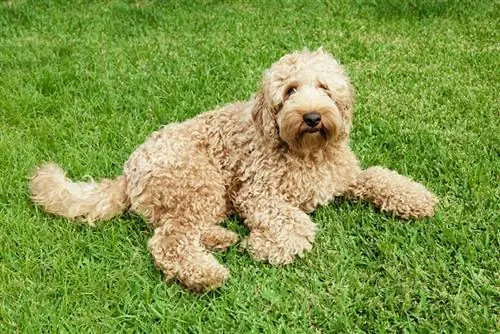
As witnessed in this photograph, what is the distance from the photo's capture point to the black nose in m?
3.58

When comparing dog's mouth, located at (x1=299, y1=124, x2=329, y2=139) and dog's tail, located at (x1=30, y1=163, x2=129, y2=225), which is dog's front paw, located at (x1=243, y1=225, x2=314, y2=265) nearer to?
dog's mouth, located at (x1=299, y1=124, x2=329, y2=139)

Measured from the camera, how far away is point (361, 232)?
3.82m

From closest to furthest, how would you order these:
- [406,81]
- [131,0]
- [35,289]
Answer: [35,289]
[406,81]
[131,0]

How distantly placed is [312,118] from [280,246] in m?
0.71

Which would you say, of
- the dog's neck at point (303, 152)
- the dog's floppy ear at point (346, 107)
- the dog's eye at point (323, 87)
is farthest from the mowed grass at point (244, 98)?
the dog's eye at point (323, 87)

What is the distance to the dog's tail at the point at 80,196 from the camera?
13.2 ft

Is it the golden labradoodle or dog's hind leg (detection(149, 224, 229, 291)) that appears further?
the golden labradoodle

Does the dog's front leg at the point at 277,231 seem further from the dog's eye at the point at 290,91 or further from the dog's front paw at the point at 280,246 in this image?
the dog's eye at the point at 290,91

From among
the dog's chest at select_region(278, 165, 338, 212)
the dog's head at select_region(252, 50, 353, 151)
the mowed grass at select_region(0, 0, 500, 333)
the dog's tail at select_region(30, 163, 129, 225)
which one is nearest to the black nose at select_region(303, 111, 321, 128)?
the dog's head at select_region(252, 50, 353, 151)

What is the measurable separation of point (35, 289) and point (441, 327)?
2082mm

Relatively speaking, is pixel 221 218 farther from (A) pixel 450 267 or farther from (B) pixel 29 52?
(B) pixel 29 52

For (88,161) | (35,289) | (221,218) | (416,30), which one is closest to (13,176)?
(88,161)

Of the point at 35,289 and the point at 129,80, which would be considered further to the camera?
the point at 129,80

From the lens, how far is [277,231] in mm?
3719
